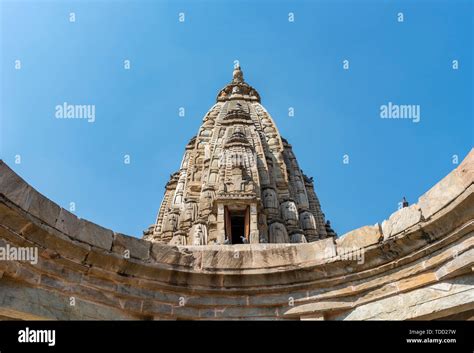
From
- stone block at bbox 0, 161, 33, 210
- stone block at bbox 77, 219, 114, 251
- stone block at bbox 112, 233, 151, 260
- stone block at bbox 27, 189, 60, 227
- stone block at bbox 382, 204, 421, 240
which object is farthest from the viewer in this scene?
stone block at bbox 112, 233, 151, 260

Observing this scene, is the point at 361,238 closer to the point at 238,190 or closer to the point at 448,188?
the point at 448,188

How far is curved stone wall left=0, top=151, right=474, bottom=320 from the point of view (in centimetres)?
698

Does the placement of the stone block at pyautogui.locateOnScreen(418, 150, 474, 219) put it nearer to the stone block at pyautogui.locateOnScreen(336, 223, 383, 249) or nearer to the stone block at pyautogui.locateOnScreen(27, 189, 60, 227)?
the stone block at pyautogui.locateOnScreen(336, 223, 383, 249)

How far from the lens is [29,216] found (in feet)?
23.4

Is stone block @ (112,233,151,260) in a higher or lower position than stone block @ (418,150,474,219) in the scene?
lower

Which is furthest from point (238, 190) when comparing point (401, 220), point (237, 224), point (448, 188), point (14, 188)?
point (14, 188)

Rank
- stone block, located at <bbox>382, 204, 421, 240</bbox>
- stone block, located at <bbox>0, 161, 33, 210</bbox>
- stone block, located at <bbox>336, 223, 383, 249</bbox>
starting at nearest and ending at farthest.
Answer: stone block, located at <bbox>0, 161, 33, 210</bbox>, stone block, located at <bbox>382, 204, 421, 240</bbox>, stone block, located at <bbox>336, 223, 383, 249</bbox>

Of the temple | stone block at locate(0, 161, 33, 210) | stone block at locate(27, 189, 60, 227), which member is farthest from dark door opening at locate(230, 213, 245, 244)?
stone block at locate(0, 161, 33, 210)

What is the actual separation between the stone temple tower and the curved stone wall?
82.8 feet

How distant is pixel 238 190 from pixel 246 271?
29941 mm
